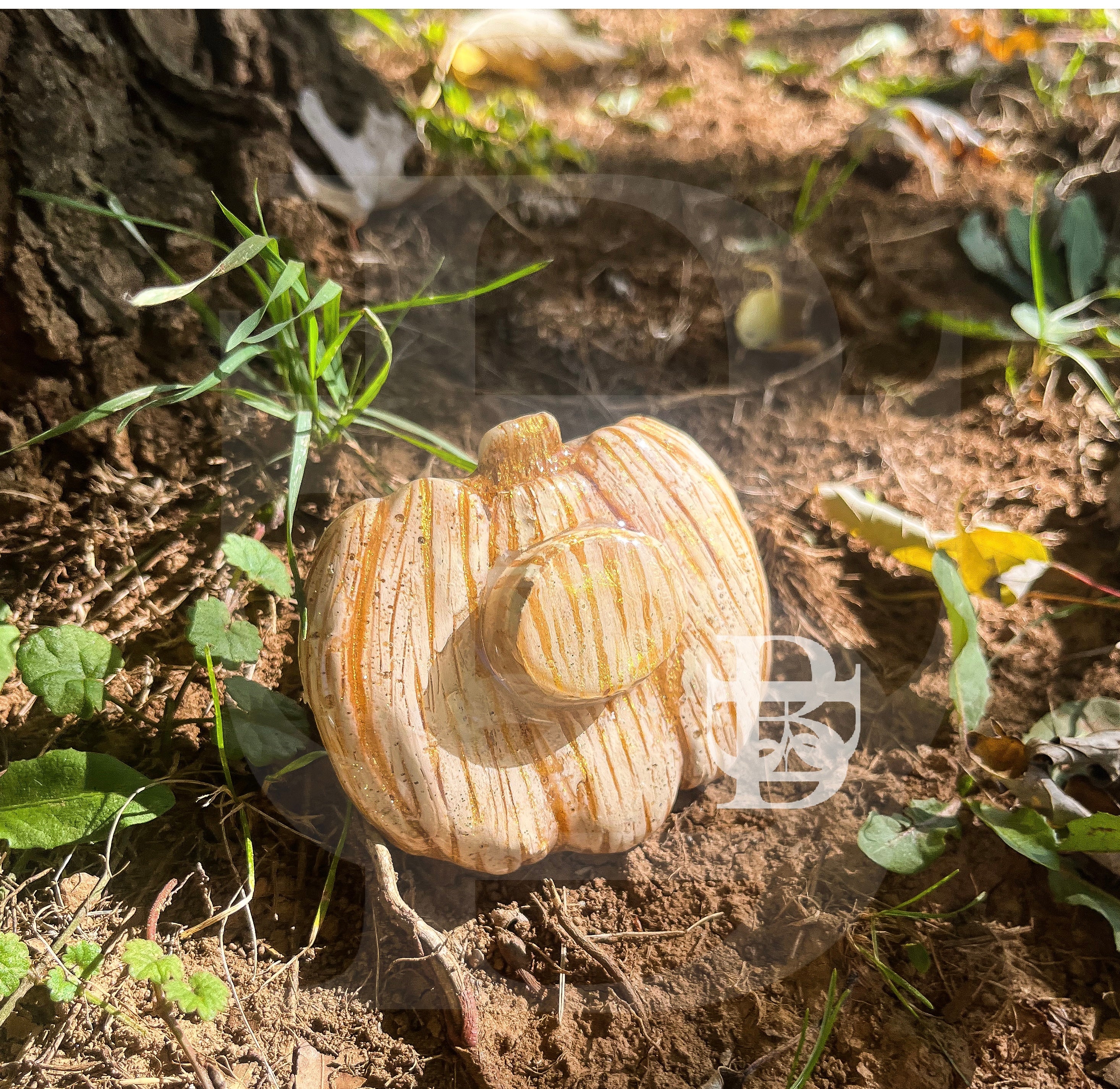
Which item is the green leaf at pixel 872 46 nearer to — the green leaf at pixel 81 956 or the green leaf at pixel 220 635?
the green leaf at pixel 220 635

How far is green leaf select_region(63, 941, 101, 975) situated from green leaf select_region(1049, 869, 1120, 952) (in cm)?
90

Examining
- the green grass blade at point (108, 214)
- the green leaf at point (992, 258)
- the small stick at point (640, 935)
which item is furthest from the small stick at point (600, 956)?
the green leaf at point (992, 258)

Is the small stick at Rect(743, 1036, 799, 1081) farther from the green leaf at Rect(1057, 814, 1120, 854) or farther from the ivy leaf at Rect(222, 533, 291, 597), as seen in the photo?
the ivy leaf at Rect(222, 533, 291, 597)

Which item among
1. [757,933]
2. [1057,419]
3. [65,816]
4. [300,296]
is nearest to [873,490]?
[1057,419]

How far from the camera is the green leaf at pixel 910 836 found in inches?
32.2

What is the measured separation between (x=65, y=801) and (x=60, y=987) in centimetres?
15

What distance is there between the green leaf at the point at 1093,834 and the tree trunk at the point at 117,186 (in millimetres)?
1078

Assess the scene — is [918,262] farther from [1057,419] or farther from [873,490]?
[873,490]

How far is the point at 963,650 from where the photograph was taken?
35.8 inches

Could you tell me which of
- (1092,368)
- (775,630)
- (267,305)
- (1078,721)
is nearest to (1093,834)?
(1078,721)

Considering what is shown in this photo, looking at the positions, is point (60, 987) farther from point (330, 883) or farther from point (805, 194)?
point (805, 194)

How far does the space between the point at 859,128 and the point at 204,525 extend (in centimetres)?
128

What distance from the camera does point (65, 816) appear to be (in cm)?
75

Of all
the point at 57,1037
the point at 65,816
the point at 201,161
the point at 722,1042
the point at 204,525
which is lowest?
the point at 722,1042
